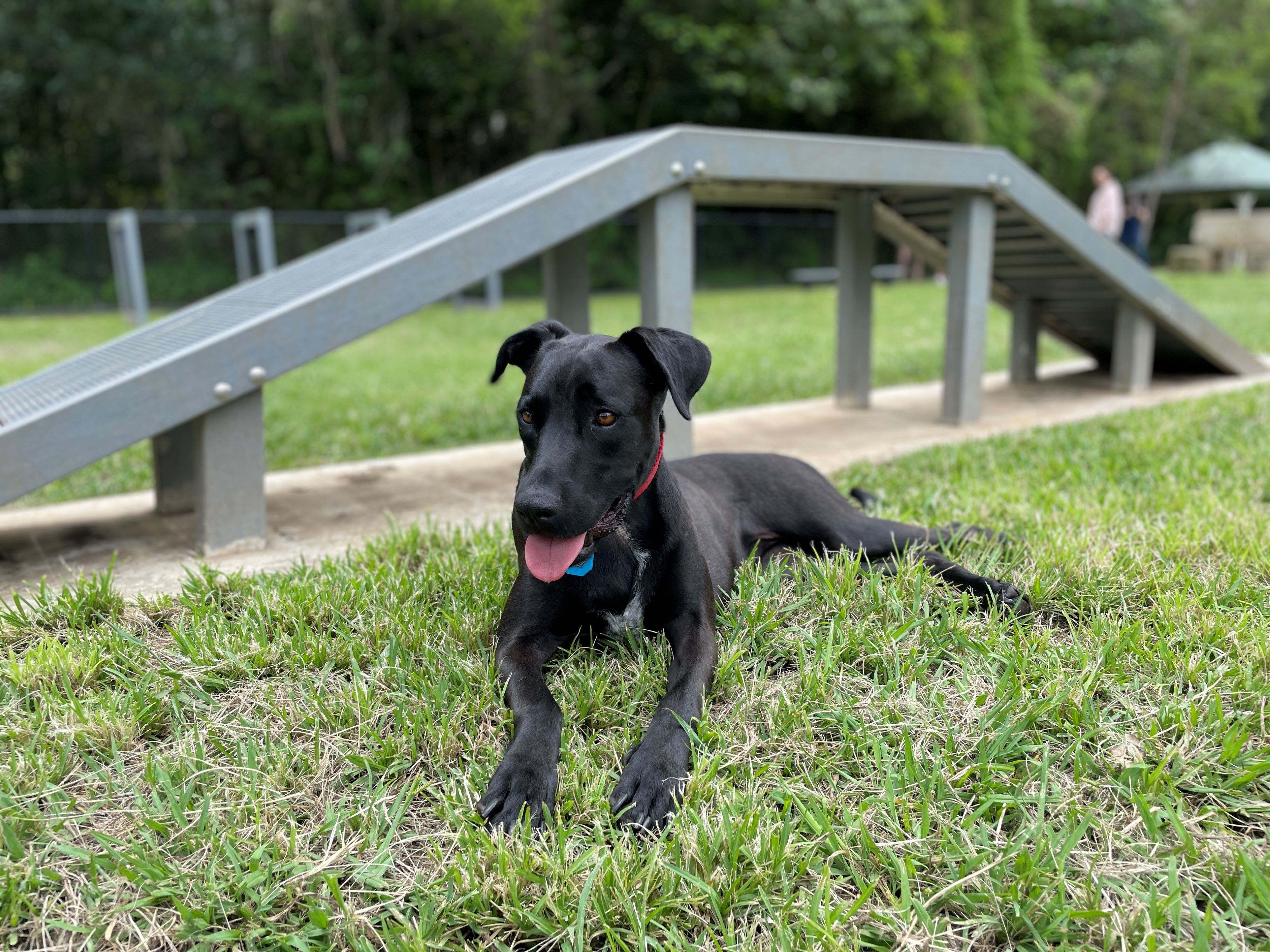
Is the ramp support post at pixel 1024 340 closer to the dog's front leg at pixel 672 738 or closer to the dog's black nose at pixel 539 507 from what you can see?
the dog's front leg at pixel 672 738

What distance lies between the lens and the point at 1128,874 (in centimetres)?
202

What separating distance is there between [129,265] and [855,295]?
17.0 m

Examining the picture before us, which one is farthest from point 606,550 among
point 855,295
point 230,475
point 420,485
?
point 855,295

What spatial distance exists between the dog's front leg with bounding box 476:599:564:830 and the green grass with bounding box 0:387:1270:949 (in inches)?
2.5

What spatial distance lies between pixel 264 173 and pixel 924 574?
1092 inches

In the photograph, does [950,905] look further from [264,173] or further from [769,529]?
[264,173]

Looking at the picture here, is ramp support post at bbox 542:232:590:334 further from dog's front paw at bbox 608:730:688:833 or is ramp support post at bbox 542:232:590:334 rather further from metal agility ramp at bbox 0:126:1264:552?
dog's front paw at bbox 608:730:688:833

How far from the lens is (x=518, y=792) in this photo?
7.30 ft

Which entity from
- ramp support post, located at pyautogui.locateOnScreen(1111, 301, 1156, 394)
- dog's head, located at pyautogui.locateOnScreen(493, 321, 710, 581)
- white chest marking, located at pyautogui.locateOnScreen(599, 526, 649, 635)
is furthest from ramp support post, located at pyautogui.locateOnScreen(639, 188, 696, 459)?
ramp support post, located at pyautogui.locateOnScreen(1111, 301, 1156, 394)

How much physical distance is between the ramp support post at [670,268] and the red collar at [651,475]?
2.32 meters

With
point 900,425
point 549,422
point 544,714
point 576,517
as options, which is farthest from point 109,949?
point 900,425

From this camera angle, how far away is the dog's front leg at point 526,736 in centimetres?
220

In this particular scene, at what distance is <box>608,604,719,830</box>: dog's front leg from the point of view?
2207 millimetres

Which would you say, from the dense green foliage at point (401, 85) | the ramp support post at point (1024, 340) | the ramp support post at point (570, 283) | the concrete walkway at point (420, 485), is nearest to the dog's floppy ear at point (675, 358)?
the concrete walkway at point (420, 485)
